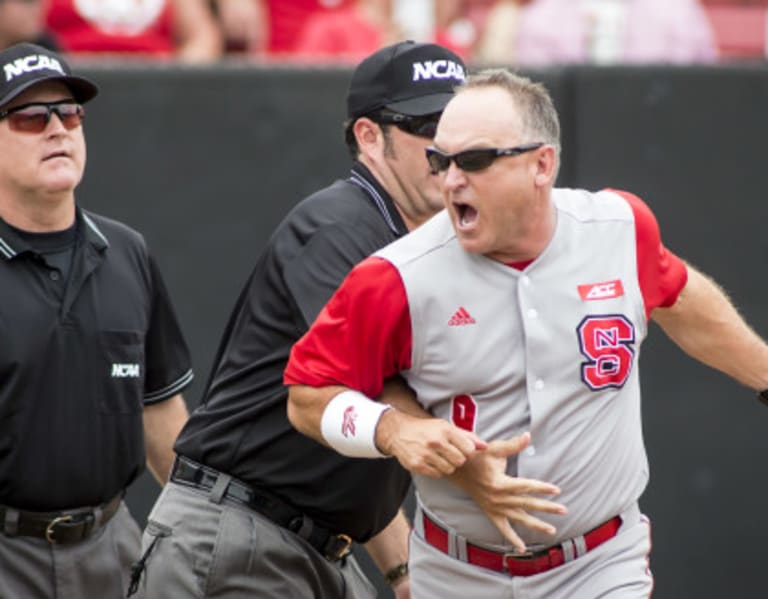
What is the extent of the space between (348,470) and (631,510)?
762 millimetres

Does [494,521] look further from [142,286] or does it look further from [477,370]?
[142,286]

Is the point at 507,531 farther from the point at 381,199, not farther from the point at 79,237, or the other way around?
the point at 79,237

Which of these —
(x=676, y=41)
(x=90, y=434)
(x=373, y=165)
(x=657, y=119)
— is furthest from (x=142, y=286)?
(x=676, y=41)

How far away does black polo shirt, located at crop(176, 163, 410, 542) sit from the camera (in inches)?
164

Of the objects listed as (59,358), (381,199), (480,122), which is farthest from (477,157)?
(59,358)

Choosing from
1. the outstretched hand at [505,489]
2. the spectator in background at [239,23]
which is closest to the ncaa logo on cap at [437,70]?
the outstretched hand at [505,489]

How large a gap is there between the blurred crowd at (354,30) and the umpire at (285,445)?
344 cm

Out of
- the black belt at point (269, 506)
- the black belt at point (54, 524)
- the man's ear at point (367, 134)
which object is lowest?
the black belt at point (54, 524)

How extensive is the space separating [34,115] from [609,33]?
14.2 ft

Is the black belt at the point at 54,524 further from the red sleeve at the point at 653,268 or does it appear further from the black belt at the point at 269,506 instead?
the red sleeve at the point at 653,268

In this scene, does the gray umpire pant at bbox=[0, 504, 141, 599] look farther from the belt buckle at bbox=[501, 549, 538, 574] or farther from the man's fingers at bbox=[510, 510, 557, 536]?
the man's fingers at bbox=[510, 510, 557, 536]

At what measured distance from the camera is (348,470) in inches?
168

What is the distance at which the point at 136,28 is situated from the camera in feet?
26.6

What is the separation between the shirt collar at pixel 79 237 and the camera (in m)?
4.70
